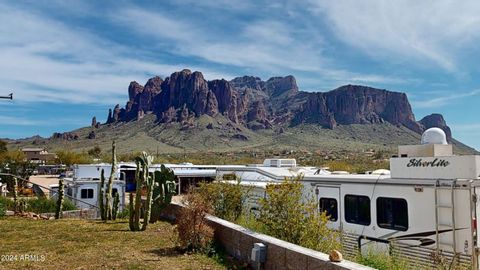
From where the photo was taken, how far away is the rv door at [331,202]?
12.5 metres

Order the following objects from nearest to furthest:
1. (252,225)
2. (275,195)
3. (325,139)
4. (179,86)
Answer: (275,195) → (252,225) → (325,139) → (179,86)

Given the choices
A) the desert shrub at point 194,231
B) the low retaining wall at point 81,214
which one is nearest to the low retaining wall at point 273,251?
the desert shrub at point 194,231

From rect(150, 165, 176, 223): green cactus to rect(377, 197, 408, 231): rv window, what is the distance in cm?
691

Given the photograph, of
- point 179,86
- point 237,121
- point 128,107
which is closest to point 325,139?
point 237,121

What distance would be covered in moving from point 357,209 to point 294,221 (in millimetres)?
3884

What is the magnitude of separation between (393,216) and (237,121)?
13828 cm

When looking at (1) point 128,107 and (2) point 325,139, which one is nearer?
(2) point 325,139

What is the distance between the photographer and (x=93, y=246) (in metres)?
10.6

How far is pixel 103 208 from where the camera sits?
15.8m

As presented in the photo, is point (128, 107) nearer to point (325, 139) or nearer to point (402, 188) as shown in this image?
point (325, 139)

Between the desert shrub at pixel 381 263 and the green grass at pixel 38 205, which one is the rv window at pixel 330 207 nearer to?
the desert shrub at pixel 381 263

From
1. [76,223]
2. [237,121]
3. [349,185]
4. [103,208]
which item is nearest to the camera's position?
[349,185]

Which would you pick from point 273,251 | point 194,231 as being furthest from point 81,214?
point 273,251

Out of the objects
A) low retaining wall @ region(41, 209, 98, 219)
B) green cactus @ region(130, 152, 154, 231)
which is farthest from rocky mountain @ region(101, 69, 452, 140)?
green cactus @ region(130, 152, 154, 231)
